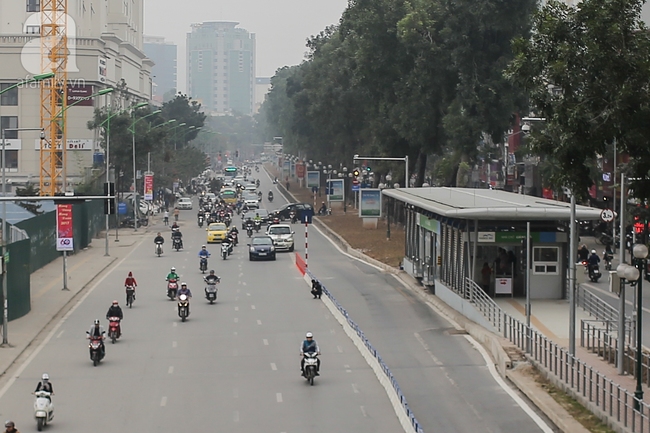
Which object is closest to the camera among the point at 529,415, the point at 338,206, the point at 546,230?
the point at 529,415

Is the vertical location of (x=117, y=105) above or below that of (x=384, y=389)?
above

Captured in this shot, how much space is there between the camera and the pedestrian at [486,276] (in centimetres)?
3516

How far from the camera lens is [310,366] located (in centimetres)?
2477

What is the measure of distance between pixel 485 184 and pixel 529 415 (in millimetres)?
88477

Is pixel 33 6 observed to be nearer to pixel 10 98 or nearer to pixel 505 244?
pixel 10 98

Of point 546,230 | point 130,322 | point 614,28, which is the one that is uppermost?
point 614,28

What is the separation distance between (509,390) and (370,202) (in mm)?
47560

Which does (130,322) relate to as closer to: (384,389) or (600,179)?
(384,389)

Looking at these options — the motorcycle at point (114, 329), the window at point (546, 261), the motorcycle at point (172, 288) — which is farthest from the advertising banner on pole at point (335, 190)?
the motorcycle at point (114, 329)

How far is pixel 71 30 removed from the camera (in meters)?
114

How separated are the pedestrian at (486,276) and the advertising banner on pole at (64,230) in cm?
1724

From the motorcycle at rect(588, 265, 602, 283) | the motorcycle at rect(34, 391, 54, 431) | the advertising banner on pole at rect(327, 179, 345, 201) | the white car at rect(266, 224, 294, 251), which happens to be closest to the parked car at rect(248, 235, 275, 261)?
the white car at rect(266, 224, 294, 251)

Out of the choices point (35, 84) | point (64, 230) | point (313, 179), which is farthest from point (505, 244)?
point (35, 84)

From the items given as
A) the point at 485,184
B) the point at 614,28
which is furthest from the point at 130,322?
the point at 485,184
